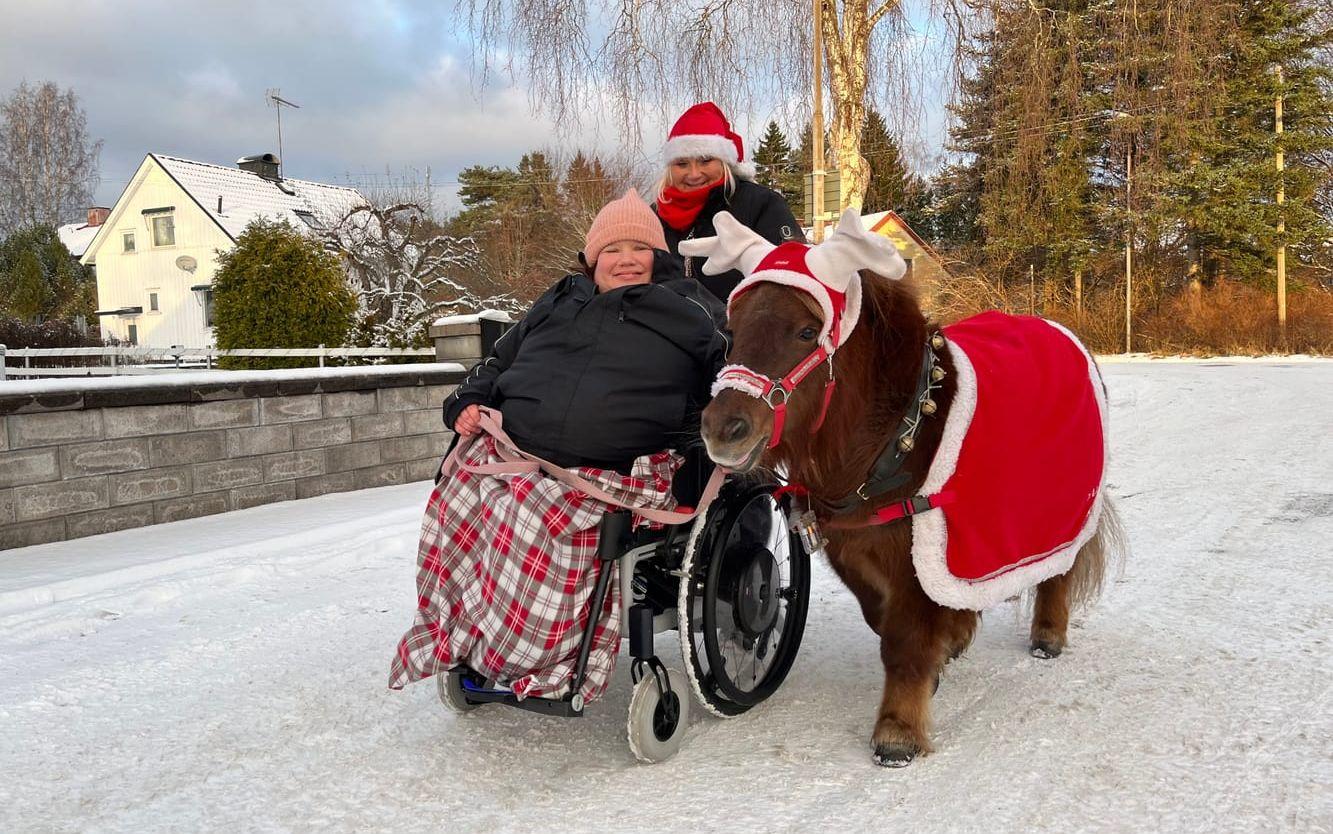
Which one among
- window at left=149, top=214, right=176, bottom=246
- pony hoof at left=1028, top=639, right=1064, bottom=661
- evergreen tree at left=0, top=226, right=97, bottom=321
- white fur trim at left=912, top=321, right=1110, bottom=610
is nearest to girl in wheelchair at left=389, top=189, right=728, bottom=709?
white fur trim at left=912, top=321, right=1110, bottom=610

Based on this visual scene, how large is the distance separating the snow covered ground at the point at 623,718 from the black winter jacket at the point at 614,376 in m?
0.87

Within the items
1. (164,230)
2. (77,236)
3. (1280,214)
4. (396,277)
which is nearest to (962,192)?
(1280,214)

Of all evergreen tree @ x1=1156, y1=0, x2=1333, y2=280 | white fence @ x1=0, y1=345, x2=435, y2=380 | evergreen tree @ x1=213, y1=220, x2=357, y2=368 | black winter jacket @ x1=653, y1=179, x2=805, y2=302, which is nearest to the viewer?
black winter jacket @ x1=653, y1=179, x2=805, y2=302

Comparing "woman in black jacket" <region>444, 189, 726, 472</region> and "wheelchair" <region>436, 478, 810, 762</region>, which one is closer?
"wheelchair" <region>436, 478, 810, 762</region>

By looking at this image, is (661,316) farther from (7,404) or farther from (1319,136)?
(1319,136)

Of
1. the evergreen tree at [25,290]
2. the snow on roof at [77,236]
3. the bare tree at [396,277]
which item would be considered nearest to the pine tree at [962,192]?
the bare tree at [396,277]

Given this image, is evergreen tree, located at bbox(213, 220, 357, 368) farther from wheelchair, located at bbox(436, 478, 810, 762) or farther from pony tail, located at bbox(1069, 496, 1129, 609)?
pony tail, located at bbox(1069, 496, 1129, 609)

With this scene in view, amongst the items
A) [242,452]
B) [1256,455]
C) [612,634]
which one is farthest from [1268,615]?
[242,452]

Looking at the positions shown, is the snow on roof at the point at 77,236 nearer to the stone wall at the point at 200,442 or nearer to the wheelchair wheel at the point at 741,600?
the stone wall at the point at 200,442

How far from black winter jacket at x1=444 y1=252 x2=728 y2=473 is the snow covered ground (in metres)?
0.87

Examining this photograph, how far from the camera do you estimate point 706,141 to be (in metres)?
3.52

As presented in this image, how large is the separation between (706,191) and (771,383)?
1.64m

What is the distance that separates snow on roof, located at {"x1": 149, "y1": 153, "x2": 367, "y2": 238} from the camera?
29.4 metres

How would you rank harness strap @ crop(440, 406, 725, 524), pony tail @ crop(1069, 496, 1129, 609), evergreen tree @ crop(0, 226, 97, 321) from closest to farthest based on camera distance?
harness strap @ crop(440, 406, 725, 524), pony tail @ crop(1069, 496, 1129, 609), evergreen tree @ crop(0, 226, 97, 321)
